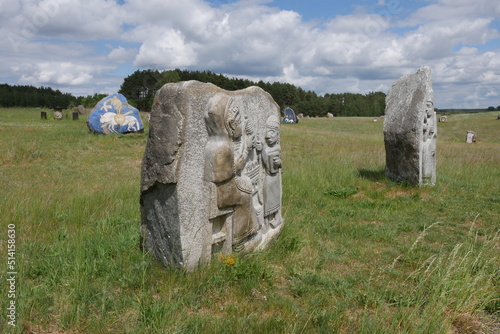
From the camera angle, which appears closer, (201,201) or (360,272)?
(201,201)

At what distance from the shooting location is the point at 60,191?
7.28 metres

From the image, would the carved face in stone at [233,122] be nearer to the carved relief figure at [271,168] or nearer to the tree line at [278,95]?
the carved relief figure at [271,168]

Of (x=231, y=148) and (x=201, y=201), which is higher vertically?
(x=231, y=148)

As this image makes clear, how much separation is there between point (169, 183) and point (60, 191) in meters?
4.21

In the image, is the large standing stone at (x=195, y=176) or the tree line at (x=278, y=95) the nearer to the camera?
the large standing stone at (x=195, y=176)

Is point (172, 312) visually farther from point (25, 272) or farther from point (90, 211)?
point (90, 211)

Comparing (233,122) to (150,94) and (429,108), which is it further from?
(150,94)

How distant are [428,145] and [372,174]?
5.71ft

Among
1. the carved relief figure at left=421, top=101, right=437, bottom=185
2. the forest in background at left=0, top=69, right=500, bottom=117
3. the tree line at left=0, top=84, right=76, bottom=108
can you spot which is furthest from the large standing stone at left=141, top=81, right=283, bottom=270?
the tree line at left=0, top=84, right=76, bottom=108

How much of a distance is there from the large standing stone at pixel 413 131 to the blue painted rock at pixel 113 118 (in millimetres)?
11169

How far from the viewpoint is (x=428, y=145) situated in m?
9.20

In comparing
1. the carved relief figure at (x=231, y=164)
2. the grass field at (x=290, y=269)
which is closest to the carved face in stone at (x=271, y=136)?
the carved relief figure at (x=231, y=164)

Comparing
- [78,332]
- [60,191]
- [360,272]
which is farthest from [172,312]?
[60,191]

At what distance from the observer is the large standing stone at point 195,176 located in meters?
4.00
